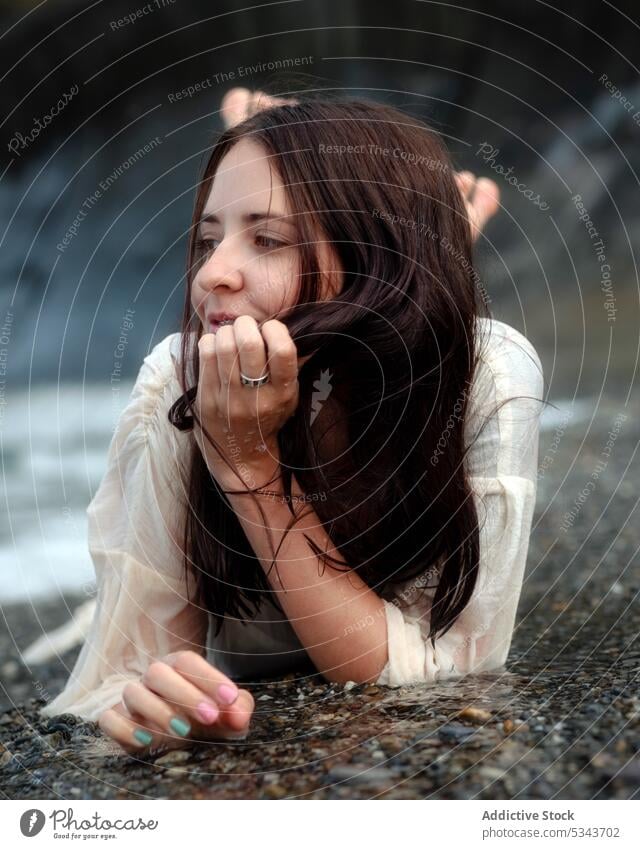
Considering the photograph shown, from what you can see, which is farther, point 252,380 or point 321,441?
point 321,441

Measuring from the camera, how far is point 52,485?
10.1 feet

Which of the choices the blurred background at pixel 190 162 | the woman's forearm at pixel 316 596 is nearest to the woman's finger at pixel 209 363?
the woman's forearm at pixel 316 596

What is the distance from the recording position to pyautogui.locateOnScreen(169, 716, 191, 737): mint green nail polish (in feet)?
2.86

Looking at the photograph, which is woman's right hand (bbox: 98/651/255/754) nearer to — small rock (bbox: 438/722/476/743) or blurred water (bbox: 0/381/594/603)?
small rock (bbox: 438/722/476/743)

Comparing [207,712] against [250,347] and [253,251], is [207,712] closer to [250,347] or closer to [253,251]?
[250,347]

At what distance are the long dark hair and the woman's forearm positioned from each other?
2cm

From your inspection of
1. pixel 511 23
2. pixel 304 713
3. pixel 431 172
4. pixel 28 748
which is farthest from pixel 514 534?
pixel 511 23

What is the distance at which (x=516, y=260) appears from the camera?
339 centimetres

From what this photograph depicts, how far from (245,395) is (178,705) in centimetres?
30

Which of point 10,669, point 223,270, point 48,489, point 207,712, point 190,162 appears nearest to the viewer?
point 207,712

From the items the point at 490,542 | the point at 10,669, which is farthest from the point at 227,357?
the point at 10,669

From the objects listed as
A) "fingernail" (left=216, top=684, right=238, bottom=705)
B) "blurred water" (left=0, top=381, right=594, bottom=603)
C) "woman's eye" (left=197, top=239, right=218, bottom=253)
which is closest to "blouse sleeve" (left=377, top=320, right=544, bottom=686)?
"fingernail" (left=216, top=684, right=238, bottom=705)

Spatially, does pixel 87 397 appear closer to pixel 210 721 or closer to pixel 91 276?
pixel 91 276

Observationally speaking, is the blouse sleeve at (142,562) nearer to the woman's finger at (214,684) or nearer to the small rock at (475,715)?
the woman's finger at (214,684)
